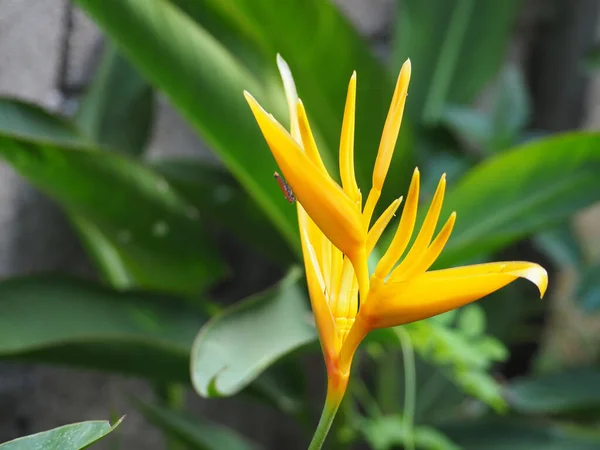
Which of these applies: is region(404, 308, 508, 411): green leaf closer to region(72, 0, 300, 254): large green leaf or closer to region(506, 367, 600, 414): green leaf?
region(72, 0, 300, 254): large green leaf

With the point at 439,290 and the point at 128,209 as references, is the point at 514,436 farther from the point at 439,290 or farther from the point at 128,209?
the point at 439,290

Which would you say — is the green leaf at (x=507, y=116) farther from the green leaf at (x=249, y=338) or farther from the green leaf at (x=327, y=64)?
the green leaf at (x=249, y=338)

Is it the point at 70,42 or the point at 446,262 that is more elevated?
the point at 70,42

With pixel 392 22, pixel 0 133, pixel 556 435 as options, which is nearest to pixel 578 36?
pixel 392 22

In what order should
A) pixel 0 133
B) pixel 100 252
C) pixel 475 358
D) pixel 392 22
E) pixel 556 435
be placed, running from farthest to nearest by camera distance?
1. pixel 392 22
2. pixel 556 435
3. pixel 100 252
4. pixel 475 358
5. pixel 0 133

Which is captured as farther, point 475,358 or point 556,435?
point 556,435

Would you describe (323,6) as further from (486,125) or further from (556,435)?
(556,435)

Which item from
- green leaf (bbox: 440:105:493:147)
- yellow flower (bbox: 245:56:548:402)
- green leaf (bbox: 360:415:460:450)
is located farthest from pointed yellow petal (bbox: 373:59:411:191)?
green leaf (bbox: 440:105:493:147)
